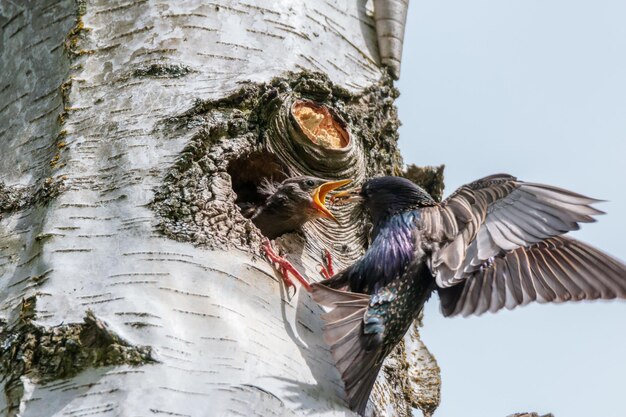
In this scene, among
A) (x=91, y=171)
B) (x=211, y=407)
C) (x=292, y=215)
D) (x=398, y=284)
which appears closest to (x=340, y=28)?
(x=292, y=215)

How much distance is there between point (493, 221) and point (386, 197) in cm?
47

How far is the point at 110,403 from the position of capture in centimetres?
248

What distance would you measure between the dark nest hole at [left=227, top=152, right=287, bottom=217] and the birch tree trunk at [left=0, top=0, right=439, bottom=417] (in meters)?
0.01

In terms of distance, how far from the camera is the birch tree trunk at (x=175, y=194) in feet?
8.57

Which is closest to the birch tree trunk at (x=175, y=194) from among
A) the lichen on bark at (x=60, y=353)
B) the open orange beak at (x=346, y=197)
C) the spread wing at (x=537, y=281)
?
the lichen on bark at (x=60, y=353)

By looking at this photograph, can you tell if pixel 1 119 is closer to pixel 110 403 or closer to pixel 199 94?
Result: pixel 199 94

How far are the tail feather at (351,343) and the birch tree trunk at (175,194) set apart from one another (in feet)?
0.15

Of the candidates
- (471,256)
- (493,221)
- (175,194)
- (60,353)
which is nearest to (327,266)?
(471,256)

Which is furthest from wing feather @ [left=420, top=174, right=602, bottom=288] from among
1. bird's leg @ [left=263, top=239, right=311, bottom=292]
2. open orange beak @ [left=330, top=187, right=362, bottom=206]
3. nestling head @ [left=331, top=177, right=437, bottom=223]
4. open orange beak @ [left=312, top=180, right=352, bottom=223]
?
bird's leg @ [left=263, top=239, right=311, bottom=292]

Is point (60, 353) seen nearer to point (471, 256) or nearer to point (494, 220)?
point (471, 256)

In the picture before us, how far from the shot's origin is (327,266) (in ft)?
12.3

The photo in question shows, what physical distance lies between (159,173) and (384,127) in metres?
1.23

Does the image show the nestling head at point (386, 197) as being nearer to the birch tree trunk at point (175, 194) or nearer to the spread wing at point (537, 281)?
the birch tree trunk at point (175, 194)

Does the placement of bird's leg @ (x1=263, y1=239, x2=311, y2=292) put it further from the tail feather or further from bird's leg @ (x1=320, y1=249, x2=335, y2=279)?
bird's leg @ (x1=320, y1=249, x2=335, y2=279)
